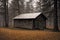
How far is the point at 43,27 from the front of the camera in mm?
32281

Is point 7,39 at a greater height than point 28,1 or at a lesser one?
lesser

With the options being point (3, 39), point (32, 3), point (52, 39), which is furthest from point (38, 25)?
point (32, 3)

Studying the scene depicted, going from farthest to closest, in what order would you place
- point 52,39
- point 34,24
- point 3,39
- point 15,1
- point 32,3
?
point 32,3 → point 15,1 → point 34,24 → point 52,39 → point 3,39

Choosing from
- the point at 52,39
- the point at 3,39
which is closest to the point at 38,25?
the point at 52,39

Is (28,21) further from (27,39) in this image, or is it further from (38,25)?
(27,39)

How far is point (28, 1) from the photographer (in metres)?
68.2

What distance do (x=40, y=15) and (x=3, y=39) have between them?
17844 mm

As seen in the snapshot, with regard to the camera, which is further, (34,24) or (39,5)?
(39,5)

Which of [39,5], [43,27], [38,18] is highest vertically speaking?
[39,5]

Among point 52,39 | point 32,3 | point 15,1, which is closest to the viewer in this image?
point 52,39

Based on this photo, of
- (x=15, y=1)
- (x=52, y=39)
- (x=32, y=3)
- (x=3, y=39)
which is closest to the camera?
(x=3, y=39)

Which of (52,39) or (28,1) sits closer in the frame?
(52,39)

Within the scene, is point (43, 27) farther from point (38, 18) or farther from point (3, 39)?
point (3, 39)

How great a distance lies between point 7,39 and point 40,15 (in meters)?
17.5
